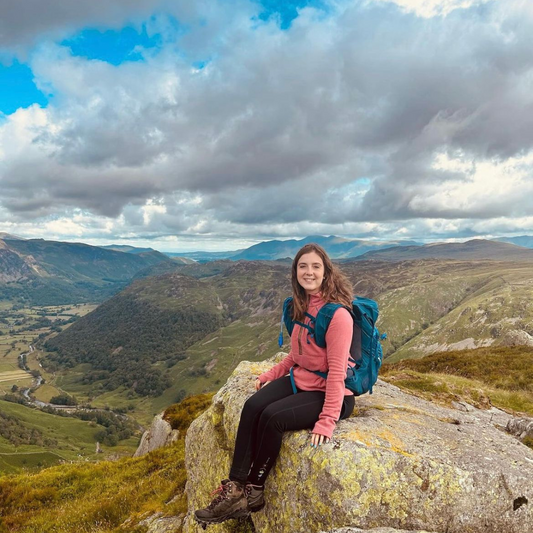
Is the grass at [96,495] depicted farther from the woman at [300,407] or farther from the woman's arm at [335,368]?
the woman's arm at [335,368]

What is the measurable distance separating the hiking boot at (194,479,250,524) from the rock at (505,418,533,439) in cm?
1306

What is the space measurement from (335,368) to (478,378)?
26493mm

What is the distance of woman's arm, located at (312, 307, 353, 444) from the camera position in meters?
7.36

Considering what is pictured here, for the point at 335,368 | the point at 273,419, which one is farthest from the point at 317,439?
the point at 335,368

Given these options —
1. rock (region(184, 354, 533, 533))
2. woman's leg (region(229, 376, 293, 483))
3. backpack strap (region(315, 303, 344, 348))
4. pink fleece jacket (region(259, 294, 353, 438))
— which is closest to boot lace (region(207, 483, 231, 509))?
woman's leg (region(229, 376, 293, 483))

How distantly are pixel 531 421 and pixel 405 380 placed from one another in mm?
9520

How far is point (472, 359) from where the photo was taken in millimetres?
31578

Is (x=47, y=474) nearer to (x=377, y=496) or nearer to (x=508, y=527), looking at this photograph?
(x=377, y=496)

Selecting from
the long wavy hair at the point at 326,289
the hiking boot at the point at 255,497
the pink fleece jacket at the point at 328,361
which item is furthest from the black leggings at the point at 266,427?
the long wavy hair at the point at 326,289

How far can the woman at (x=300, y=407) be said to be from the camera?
745cm

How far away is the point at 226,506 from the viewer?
745cm

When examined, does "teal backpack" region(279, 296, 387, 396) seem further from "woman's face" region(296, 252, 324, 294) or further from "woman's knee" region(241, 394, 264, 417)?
"woman's knee" region(241, 394, 264, 417)

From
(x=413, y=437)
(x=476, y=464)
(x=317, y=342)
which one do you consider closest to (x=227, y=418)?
(x=317, y=342)

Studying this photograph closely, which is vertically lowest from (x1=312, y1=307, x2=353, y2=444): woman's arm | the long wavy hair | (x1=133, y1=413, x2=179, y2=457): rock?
(x1=133, y1=413, x2=179, y2=457): rock
